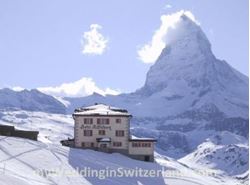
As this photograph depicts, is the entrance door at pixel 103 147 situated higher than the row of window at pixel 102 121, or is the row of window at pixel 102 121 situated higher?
the row of window at pixel 102 121

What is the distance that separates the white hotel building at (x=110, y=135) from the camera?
95.8 metres

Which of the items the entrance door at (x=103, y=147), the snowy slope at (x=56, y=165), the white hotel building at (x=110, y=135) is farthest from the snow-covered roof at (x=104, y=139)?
the snowy slope at (x=56, y=165)

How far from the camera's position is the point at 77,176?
67.8 metres

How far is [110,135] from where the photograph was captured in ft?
319

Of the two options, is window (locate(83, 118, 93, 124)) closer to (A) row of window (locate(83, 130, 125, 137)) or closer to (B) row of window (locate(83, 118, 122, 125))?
(B) row of window (locate(83, 118, 122, 125))

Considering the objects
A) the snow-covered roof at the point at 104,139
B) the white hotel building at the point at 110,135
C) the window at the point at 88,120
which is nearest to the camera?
the snow-covered roof at the point at 104,139

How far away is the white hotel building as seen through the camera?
9575 cm

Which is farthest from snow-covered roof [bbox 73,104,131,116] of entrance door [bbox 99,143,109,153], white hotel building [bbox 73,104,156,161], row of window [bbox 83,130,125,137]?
entrance door [bbox 99,143,109,153]

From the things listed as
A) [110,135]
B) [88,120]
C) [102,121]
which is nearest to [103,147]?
[110,135]

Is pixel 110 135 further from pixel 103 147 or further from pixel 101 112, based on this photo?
pixel 101 112

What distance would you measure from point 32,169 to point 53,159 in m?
7.61

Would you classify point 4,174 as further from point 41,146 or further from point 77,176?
point 41,146

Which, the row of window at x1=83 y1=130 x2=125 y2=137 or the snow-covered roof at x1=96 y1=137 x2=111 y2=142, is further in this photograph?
the row of window at x1=83 y1=130 x2=125 y2=137

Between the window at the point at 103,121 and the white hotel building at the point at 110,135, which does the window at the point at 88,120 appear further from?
the window at the point at 103,121
